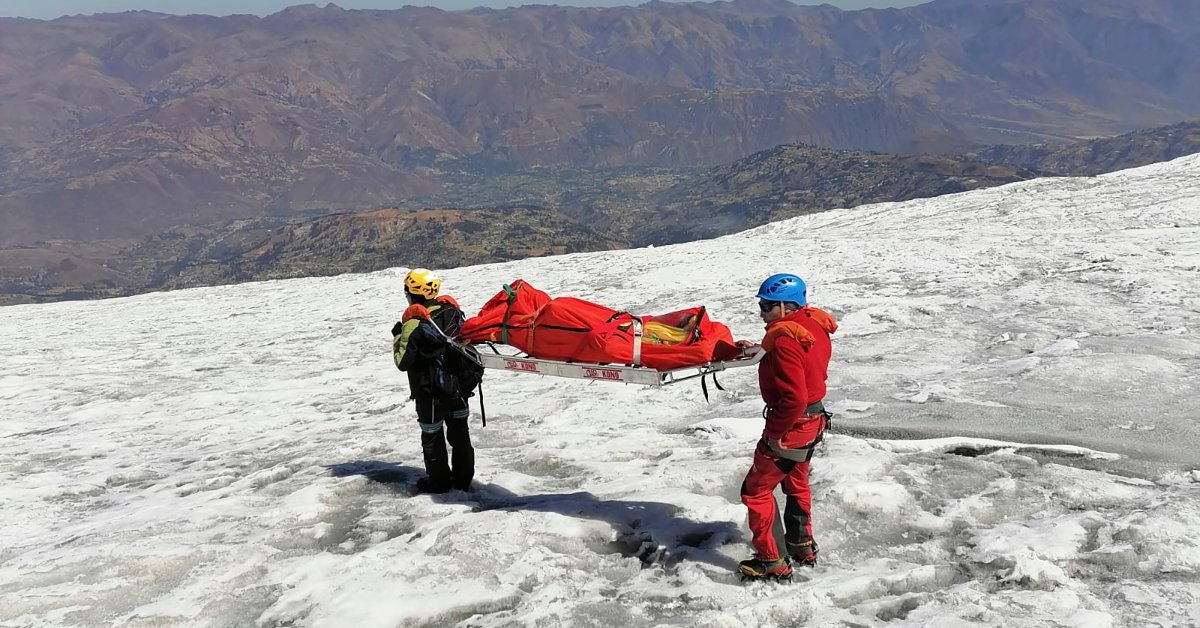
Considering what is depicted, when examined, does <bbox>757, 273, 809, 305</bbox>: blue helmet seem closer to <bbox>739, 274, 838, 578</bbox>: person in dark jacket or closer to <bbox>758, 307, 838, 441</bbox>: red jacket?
<bbox>739, 274, 838, 578</bbox>: person in dark jacket

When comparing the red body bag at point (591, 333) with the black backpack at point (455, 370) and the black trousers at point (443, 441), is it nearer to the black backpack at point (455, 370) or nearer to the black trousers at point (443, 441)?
the black backpack at point (455, 370)

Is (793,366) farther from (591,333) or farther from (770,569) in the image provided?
(591,333)

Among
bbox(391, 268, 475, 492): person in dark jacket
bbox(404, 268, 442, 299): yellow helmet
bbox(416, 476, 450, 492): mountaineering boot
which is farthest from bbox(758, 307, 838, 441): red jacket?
bbox(416, 476, 450, 492): mountaineering boot

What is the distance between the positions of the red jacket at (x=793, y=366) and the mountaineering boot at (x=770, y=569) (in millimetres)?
1041

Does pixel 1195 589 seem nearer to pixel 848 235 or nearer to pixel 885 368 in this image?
pixel 885 368

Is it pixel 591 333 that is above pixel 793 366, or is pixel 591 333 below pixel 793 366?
above

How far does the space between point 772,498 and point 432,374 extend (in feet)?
13.5

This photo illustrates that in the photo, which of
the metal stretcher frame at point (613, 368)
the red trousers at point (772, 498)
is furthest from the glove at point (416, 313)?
the red trousers at point (772, 498)

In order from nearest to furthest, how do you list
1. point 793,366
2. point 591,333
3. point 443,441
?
point 793,366, point 591,333, point 443,441

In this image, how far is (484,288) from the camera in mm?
25641

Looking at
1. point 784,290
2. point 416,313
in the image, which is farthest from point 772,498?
point 416,313

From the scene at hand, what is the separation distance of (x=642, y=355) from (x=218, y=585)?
14.8 feet

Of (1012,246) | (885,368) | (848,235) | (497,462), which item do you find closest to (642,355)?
(497,462)

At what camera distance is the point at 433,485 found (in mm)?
8828
